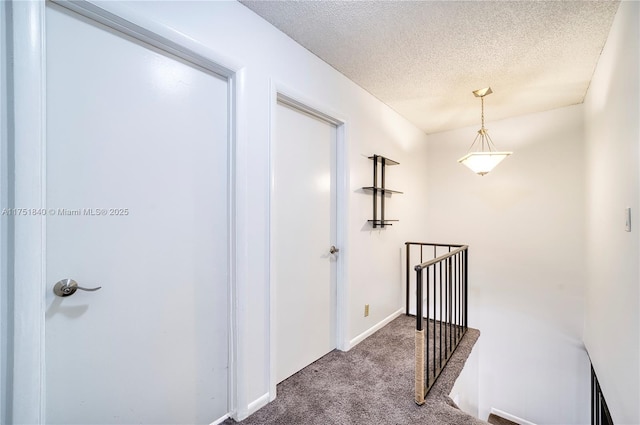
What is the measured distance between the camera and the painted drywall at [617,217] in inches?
59.2

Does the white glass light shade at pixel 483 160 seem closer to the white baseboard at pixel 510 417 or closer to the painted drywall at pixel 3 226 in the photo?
the white baseboard at pixel 510 417

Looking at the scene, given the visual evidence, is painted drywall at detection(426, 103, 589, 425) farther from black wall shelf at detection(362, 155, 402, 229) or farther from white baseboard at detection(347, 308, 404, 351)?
black wall shelf at detection(362, 155, 402, 229)

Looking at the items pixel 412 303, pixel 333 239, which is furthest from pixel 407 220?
pixel 333 239

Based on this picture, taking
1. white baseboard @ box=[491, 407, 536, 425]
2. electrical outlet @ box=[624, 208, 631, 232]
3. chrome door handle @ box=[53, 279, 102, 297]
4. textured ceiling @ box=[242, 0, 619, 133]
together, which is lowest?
white baseboard @ box=[491, 407, 536, 425]

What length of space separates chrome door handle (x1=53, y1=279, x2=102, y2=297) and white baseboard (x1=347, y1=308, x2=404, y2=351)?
77.3 inches

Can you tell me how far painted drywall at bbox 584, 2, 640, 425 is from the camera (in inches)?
59.2

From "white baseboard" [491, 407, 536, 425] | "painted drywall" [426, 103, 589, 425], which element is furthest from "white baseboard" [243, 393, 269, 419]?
"white baseboard" [491, 407, 536, 425]

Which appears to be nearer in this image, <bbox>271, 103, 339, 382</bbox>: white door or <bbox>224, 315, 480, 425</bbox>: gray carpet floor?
<bbox>224, 315, 480, 425</bbox>: gray carpet floor

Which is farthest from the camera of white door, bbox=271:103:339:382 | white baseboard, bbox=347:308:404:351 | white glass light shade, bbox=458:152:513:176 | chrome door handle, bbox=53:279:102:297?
white glass light shade, bbox=458:152:513:176

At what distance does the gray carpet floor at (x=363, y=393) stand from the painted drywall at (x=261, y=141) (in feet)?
0.62

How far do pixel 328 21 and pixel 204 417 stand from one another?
2375 millimetres

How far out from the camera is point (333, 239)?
Result: 2.43 metres

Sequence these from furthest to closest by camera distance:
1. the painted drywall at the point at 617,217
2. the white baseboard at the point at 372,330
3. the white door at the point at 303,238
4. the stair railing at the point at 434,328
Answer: the white baseboard at the point at 372,330 < the white door at the point at 303,238 < the stair railing at the point at 434,328 < the painted drywall at the point at 617,217

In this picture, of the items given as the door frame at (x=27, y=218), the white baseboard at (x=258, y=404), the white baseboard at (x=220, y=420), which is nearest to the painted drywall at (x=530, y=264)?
the white baseboard at (x=258, y=404)
